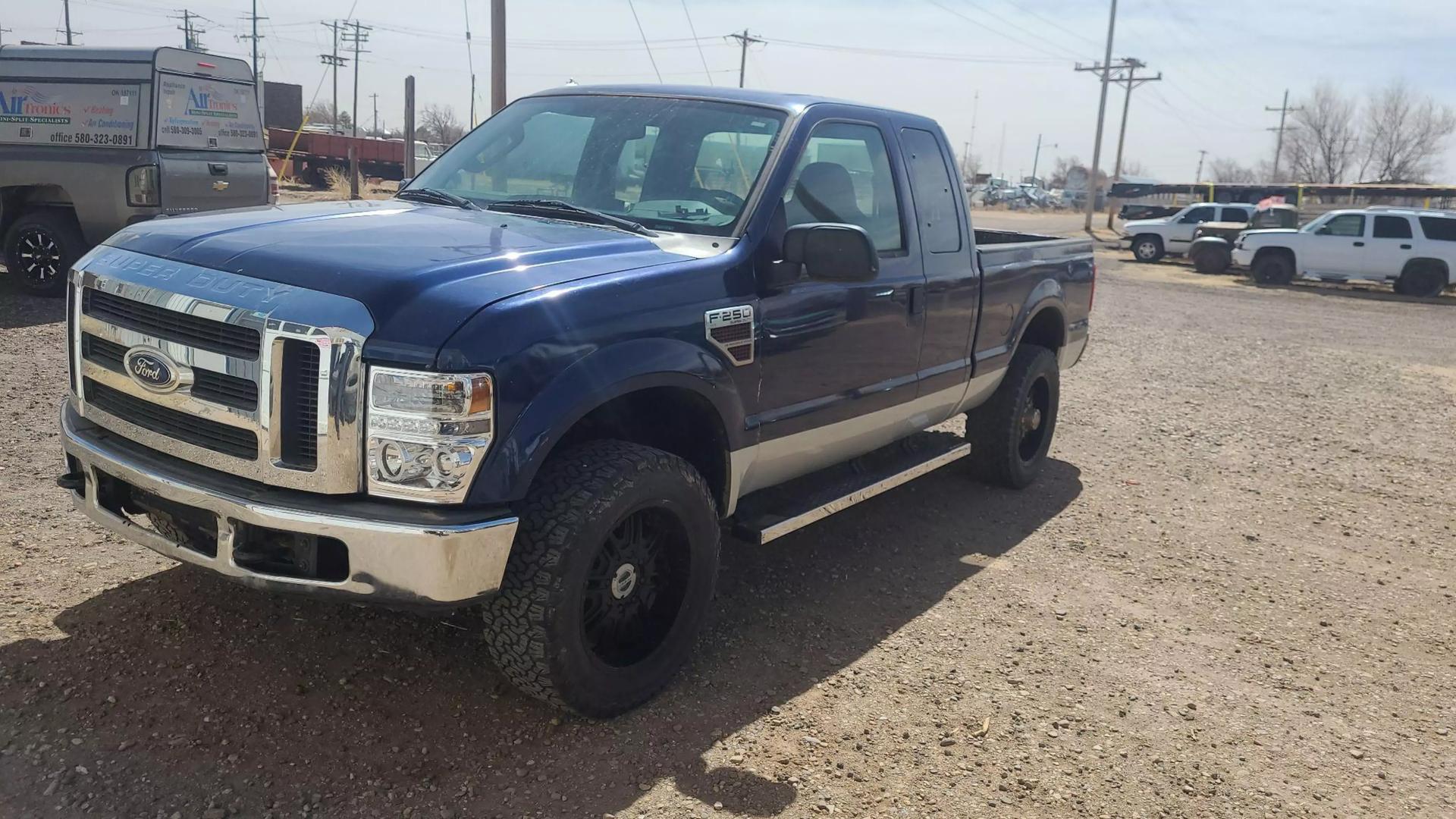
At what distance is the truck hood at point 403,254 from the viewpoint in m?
2.85

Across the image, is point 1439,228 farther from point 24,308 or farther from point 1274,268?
point 24,308

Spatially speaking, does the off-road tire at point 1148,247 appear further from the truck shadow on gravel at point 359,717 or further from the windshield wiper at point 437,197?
the windshield wiper at point 437,197

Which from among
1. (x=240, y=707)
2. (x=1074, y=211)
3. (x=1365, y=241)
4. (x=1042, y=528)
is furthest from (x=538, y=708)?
(x=1074, y=211)

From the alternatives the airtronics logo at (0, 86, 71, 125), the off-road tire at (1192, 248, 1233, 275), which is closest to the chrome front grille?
the airtronics logo at (0, 86, 71, 125)

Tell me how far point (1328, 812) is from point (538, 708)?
94.2 inches

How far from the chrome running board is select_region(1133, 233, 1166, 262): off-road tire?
24918 mm

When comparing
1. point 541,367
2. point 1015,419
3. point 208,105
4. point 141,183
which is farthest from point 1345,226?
point 541,367

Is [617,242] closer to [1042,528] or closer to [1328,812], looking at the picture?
[1328,812]

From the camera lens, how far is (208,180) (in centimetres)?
1011

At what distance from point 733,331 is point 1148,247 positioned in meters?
27.4

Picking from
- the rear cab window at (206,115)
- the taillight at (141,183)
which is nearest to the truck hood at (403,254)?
the taillight at (141,183)

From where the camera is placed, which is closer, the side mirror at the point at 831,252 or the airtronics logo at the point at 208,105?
the side mirror at the point at 831,252

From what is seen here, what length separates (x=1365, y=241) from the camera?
21469 millimetres

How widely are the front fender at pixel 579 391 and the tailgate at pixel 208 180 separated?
25.4 ft
